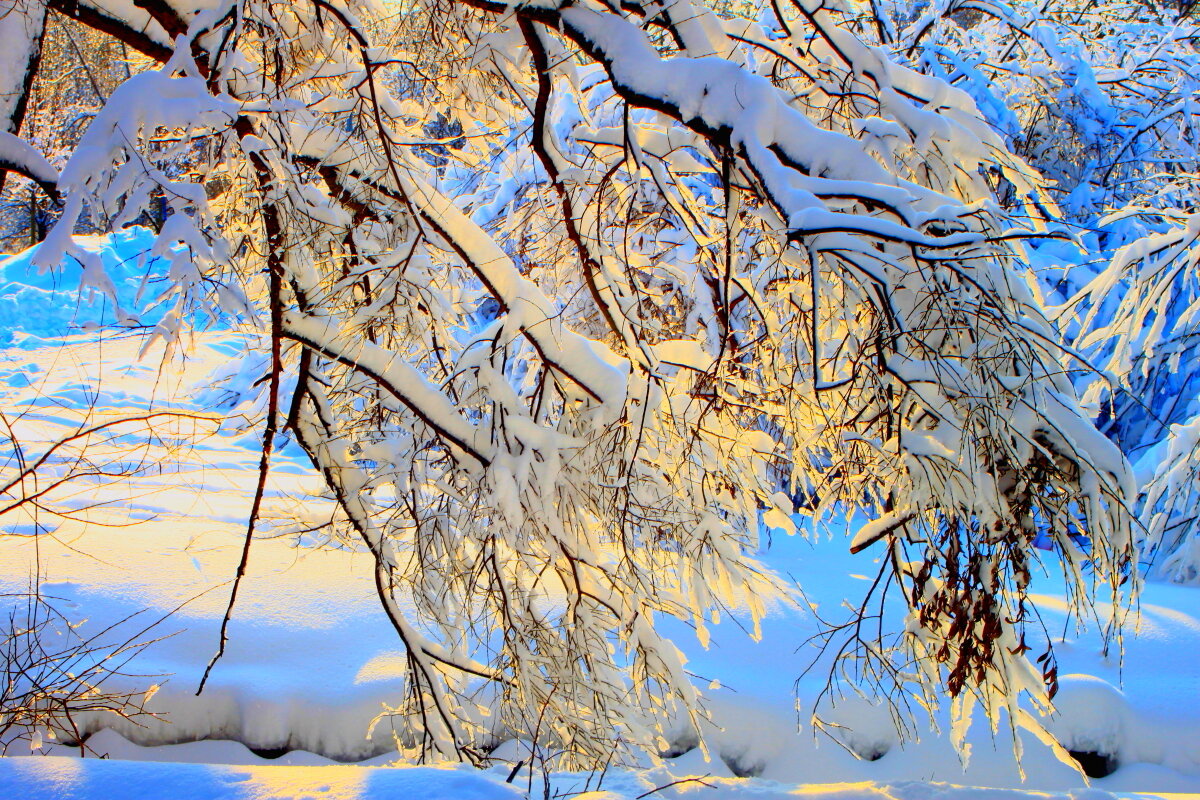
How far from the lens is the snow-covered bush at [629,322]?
6.40 feet

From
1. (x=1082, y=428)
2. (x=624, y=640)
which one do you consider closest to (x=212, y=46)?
(x=624, y=640)

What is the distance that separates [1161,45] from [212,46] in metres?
→ 8.95

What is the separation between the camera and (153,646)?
476 cm

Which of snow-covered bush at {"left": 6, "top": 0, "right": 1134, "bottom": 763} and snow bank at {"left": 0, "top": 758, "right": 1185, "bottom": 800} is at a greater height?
snow-covered bush at {"left": 6, "top": 0, "right": 1134, "bottom": 763}

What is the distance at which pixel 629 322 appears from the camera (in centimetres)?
281

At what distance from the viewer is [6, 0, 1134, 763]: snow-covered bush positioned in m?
1.95

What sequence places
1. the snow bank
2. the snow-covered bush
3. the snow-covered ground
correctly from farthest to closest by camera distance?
the snow-covered ground → the snow-covered bush → the snow bank

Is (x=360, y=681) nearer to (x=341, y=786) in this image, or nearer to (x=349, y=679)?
(x=349, y=679)

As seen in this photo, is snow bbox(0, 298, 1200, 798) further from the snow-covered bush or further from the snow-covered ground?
the snow-covered bush

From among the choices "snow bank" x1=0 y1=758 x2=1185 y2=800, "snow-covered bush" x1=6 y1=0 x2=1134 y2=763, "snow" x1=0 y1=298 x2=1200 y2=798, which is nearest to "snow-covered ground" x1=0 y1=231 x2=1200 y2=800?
"snow" x1=0 y1=298 x2=1200 y2=798

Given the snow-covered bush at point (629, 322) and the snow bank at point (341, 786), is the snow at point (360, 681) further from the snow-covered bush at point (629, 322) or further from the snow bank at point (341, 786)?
the snow bank at point (341, 786)

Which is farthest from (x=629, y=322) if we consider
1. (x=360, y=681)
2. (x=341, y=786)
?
(x=360, y=681)

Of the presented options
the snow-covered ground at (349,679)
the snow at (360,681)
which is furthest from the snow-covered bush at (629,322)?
the snow at (360,681)

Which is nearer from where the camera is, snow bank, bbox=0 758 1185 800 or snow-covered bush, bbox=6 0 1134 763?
snow bank, bbox=0 758 1185 800
